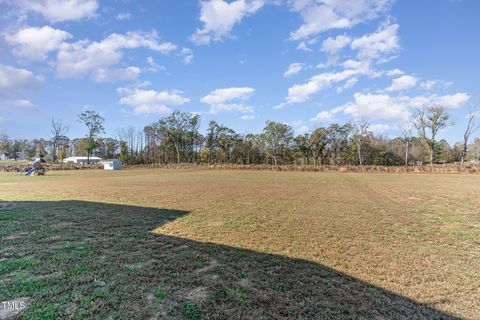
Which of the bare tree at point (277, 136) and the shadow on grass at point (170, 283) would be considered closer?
the shadow on grass at point (170, 283)

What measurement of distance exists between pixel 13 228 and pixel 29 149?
103 metres

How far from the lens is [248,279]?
376 centimetres

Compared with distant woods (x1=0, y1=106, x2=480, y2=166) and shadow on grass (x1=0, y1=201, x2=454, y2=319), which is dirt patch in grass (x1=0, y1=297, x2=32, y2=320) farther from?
distant woods (x1=0, y1=106, x2=480, y2=166)

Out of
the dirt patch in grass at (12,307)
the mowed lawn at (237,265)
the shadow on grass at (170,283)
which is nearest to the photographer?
the dirt patch in grass at (12,307)

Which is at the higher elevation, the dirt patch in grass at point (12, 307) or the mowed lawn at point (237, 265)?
the dirt patch in grass at point (12, 307)

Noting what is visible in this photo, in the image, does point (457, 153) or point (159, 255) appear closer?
point (159, 255)

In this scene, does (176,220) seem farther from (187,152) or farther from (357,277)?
(187,152)

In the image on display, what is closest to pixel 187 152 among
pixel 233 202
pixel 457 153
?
pixel 233 202

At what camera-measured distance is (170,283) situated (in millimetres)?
3492

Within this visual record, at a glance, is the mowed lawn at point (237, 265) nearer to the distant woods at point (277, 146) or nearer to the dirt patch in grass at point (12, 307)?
the dirt patch in grass at point (12, 307)

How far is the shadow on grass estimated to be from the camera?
9.55 feet

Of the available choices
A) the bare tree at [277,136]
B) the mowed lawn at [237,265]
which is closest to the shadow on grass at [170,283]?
the mowed lawn at [237,265]

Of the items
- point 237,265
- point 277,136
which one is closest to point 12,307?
point 237,265

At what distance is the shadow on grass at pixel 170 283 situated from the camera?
9.55 ft
